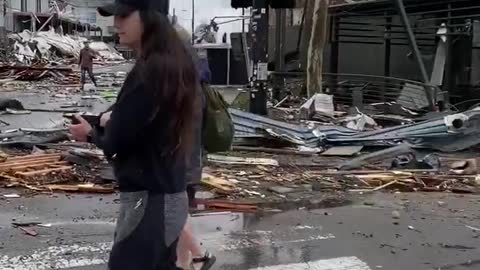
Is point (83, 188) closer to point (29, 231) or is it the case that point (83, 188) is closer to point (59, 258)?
point (29, 231)

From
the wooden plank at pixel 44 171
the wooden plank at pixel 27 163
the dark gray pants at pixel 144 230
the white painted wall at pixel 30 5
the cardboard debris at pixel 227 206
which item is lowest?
the cardboard debris at pixel 227 206

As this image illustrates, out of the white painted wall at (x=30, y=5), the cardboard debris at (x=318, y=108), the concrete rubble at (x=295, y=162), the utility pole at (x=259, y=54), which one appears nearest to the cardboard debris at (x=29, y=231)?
the concrete rubble at (x=295, y=162)

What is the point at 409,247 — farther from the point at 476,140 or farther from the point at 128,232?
the point at 476,140

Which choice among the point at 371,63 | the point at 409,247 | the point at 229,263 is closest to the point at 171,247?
the point at 229,263

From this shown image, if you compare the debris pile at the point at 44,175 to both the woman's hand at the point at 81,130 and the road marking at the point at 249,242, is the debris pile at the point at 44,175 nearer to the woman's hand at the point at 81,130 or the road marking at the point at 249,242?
the road marking at the point at 249,242

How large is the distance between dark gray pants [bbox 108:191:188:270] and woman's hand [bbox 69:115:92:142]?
30 centimetres

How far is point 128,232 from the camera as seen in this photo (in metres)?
3.08

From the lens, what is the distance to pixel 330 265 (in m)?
6.23

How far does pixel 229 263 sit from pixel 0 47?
150 feet

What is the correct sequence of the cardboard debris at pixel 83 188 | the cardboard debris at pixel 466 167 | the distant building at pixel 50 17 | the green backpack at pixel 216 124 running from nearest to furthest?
the green backpack at pixel 216 124 → the cardboard debris at pixel 83 188 → the cardboard debris at pixel 466 167 → the distant building at pixel 50 17

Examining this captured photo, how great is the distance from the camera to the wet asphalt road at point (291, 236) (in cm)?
626

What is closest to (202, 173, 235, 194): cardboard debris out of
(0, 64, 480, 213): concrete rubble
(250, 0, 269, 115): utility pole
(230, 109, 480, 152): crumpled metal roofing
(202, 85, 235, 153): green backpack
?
(0, 64, 480, 213): concrete rubble

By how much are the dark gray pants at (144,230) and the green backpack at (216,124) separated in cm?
236

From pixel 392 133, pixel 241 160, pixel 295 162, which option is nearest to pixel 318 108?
pixel 392 133
